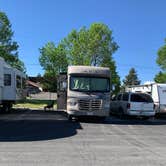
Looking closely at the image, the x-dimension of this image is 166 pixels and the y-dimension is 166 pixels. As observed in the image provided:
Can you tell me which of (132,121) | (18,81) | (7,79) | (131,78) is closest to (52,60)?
(18,81)

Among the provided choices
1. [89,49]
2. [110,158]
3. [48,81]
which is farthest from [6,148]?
[48,81]

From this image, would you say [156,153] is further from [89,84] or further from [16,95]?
[16,95]

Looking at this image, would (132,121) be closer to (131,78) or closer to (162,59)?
(162,59)

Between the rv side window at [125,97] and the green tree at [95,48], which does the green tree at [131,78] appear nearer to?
the green tree at [95,48]

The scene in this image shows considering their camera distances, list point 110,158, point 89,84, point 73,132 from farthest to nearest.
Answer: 1. point 89,84
2. point 73,132
3. point 110,158

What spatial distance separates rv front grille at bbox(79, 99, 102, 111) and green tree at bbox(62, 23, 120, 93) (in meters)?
51.6

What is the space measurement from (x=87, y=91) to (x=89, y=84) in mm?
460

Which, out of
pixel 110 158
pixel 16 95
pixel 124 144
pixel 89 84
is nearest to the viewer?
pixel 110 158

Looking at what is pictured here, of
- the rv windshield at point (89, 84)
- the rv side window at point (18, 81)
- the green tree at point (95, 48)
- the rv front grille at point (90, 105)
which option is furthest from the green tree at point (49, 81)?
the rv front grille at point (90, 105)

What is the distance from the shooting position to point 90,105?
80.7ft

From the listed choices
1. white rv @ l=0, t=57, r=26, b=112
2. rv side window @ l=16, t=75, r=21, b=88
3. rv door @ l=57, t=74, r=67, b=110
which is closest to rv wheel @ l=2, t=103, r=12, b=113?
white rv @ l=0, t=57, r=26, b=112

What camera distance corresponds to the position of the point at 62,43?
276 ft

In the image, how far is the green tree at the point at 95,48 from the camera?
77.5 metres

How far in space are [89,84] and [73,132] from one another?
6.89 m
